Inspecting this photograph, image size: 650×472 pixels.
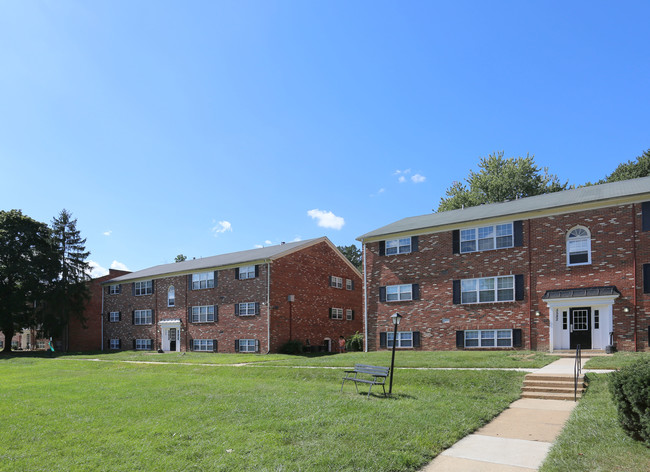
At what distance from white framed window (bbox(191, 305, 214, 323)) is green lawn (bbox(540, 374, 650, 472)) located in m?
26.7

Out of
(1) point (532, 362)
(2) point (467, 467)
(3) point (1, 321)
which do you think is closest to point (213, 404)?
(2) point (467, 467)

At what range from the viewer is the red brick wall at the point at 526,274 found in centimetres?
1919

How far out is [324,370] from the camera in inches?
638

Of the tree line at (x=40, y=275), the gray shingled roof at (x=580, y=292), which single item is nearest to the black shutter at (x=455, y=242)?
the gray shingled roof at (x=580, y=292)

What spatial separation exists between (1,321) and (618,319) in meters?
41.3

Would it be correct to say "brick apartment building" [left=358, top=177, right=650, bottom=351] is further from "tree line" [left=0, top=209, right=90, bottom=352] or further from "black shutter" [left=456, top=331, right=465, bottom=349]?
"tree line" [left=0, top=209, right=90, bottom=352]

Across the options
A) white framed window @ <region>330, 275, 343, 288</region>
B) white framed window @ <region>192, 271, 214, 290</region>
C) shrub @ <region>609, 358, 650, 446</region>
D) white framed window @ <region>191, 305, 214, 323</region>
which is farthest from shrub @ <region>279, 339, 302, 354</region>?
shrub @ <region>609, 358, 650, 446</region>

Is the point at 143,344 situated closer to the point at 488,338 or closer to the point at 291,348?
the point at 291,348

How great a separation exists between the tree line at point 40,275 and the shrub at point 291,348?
21.2m

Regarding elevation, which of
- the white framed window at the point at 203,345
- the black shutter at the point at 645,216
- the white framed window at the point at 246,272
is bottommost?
the white framed window at the point at 203,345

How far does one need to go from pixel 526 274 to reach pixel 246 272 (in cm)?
1684

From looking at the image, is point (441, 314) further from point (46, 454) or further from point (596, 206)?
point (46, 454)

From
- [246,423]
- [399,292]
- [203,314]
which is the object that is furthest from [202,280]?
[246,423]

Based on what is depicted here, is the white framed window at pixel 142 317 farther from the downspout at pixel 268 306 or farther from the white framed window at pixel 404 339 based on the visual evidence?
the white framed window at pixel 404 339
